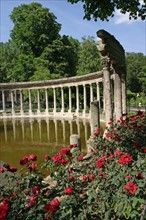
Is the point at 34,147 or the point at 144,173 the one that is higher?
the point at 144,173

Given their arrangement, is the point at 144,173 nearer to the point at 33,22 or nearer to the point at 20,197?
the point at 20,197

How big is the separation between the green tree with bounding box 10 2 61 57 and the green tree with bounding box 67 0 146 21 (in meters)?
49.7

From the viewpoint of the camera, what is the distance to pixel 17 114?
59.4 m

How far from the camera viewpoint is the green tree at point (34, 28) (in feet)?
202

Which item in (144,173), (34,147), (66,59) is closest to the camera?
(144,173)

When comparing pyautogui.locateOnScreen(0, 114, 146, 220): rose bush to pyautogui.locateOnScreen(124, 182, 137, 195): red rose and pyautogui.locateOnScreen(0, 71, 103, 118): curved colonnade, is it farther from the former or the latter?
pyautogui.locateOnScreen(0, 71, 103, 118): curved colonnade

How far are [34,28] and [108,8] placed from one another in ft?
171

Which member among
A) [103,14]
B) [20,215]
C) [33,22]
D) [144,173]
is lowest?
[20,215]

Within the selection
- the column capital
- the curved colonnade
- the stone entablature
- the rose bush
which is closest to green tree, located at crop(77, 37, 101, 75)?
the curved colonnade

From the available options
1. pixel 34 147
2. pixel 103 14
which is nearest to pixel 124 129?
pixel 103 14

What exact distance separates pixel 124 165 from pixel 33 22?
60.8 m

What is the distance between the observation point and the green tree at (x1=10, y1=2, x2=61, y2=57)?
61.7m

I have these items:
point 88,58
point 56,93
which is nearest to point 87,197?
point 56,93

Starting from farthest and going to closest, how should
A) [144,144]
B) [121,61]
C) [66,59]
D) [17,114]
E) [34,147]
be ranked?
[66,59]
[17,114]
[34,147]
[121,61]
[144,144]
